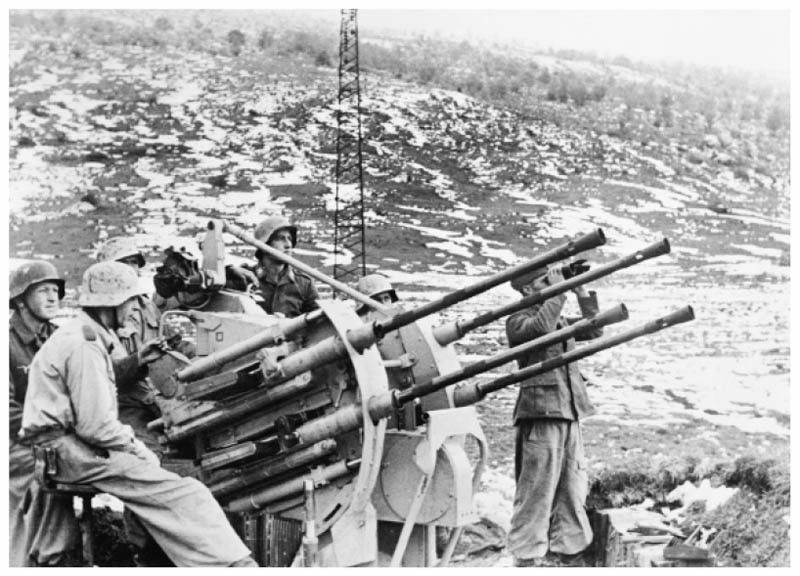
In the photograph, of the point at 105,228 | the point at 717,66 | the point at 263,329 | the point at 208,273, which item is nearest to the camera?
the point at 263,329

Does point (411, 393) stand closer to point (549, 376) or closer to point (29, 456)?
point (549, 376)

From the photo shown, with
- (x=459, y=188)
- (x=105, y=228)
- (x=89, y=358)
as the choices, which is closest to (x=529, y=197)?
(x=459, y=188)

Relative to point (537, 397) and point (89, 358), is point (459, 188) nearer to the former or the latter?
point (537, 397)

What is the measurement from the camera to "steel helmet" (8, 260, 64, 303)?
841 cm

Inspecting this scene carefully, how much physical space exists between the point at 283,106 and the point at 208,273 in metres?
5.48

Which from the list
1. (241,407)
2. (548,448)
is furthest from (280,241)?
(548,448)

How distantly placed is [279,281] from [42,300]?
77.5 inches

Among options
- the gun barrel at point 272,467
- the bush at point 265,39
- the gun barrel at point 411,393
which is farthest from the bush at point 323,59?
the gun barrel at point 272,467

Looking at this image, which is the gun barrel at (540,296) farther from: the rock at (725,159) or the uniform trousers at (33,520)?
the rock at (725,159)

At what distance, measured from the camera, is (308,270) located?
9391mm

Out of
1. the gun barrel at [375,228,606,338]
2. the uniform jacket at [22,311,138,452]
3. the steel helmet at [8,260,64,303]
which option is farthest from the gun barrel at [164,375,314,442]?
the steel helmet at [8,260,64,303]

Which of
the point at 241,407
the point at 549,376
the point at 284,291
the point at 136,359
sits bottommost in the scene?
the point at 241,407

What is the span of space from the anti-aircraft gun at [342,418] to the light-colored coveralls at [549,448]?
53 cm

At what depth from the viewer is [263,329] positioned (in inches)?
332
